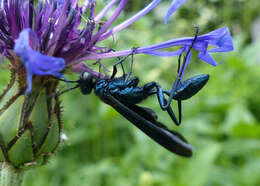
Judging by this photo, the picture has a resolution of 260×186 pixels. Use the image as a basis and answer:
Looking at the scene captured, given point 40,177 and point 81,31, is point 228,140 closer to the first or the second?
point 40,177

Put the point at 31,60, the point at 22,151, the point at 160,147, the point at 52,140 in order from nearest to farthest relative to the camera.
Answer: the point at 31,60
the point at 22,151
the point at 52,140
the point at 160,147

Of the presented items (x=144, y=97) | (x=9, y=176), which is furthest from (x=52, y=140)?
(x=144, y=97)

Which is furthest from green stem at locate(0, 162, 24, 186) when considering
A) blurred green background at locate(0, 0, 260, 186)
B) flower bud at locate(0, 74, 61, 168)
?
blurred green background at locate(0, 0, 260, 186)

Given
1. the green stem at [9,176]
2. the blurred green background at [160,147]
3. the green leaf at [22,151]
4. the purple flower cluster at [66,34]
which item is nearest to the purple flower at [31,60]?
the purple flower cluster at [66,34]

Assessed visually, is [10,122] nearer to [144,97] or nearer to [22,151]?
[22,151]

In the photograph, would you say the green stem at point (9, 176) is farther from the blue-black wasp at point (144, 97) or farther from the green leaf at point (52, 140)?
the blue-black wasp at point (144, 97)

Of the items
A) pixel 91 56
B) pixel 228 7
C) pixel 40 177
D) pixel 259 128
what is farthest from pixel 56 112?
pixel 228 7

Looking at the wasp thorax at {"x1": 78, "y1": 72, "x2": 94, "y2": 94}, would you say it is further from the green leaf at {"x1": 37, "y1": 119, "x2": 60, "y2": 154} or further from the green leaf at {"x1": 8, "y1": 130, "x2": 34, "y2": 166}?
the green leaf at {"x1": 8, "y1": 130, "x2": 34, "y2": 166}
